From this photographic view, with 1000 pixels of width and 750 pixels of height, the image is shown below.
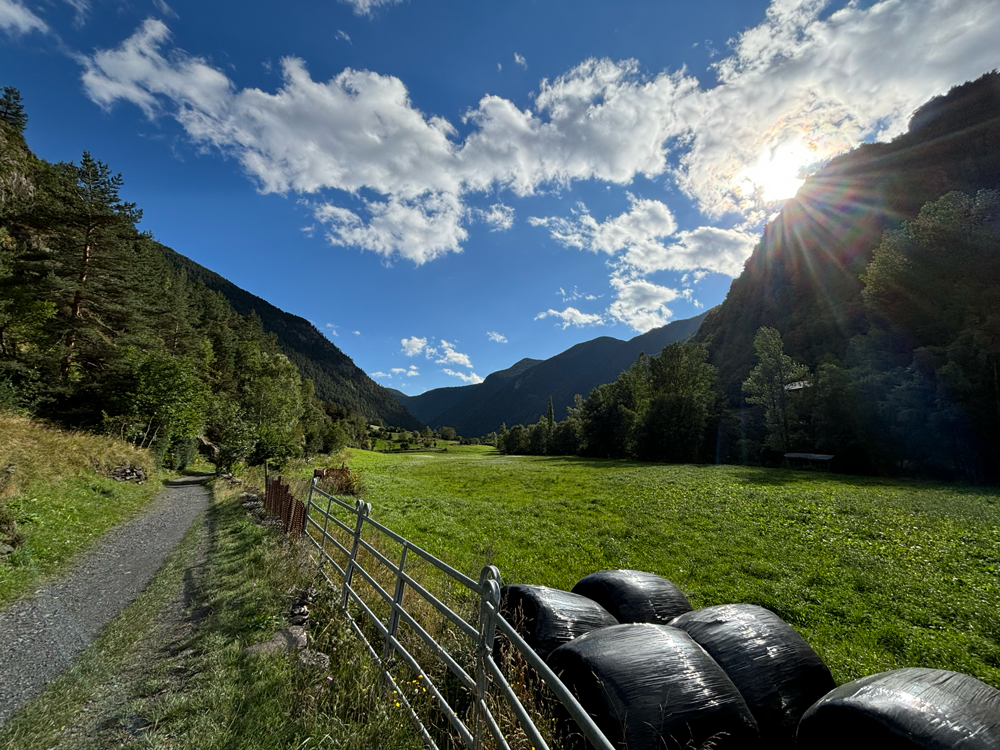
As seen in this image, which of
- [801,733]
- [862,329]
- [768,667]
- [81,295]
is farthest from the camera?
[862,329]

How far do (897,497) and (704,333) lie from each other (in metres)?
124

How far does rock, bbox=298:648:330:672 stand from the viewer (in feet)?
16.7

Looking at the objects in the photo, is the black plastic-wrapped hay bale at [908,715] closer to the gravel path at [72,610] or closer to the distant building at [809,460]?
the gravel path at [72,610]

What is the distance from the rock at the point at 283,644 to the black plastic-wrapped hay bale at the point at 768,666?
5.24 metres

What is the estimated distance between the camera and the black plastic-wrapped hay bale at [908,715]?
2.50 meters

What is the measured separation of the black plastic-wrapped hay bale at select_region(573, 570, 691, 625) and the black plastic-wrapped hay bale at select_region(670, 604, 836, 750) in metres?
1.03

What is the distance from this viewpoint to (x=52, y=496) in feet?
43.4

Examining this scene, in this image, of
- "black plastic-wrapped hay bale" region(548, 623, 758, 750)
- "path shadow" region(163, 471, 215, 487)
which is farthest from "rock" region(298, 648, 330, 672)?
"path shadow" region(163, 471, 215, 487)

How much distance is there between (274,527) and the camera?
516 inches

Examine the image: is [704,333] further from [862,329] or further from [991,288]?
[991,288]

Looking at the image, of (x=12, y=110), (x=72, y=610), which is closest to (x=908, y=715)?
(x=72, y=610)

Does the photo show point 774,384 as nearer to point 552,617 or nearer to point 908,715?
point 552,617

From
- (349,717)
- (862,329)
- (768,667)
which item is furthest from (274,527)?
(862,329)

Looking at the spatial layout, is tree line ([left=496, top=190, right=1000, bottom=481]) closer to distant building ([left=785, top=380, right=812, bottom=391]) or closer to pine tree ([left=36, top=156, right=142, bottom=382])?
distant building ([left=785, top=380, right=812, bottom=391])
